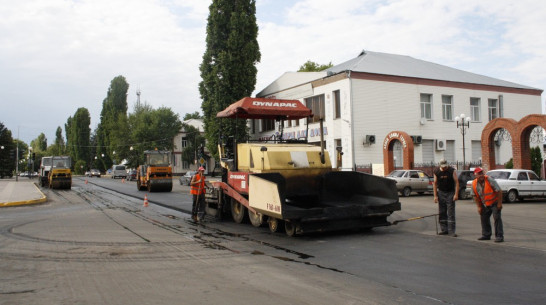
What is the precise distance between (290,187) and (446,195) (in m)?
3.70

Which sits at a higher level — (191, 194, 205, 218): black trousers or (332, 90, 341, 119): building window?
(332, 90, 341, 119): building window

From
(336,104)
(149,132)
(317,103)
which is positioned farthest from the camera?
(149,132)

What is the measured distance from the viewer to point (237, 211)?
12930mm

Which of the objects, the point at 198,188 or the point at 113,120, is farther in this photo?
the point at 113,120

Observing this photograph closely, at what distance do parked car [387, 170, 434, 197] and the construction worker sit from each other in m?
13.3

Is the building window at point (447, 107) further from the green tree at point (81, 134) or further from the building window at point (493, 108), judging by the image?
the green tree at point (81, 134)

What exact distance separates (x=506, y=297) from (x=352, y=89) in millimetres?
26586

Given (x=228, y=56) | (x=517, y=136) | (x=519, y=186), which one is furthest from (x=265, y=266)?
(x=228, y=56)

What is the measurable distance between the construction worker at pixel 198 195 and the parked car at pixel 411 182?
13.3m

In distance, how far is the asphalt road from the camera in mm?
5516

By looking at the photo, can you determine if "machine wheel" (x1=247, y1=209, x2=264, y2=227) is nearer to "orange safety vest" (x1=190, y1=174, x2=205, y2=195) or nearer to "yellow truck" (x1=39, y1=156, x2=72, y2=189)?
"orange safety vest" (x1=190, y1=174, x2=205, y2=195)

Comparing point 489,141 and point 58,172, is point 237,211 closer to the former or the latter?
point 489,141

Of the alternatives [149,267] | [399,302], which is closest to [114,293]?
[149,267]

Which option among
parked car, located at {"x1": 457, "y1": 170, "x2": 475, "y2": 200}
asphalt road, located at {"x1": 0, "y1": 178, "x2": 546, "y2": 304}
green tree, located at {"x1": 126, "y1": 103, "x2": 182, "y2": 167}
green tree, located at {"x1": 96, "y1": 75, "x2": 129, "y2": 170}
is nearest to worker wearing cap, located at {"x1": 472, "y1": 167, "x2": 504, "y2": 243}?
asphalt road, located at {"x1": 0, "y1": 178, "x2": 546, "y2": 304}
